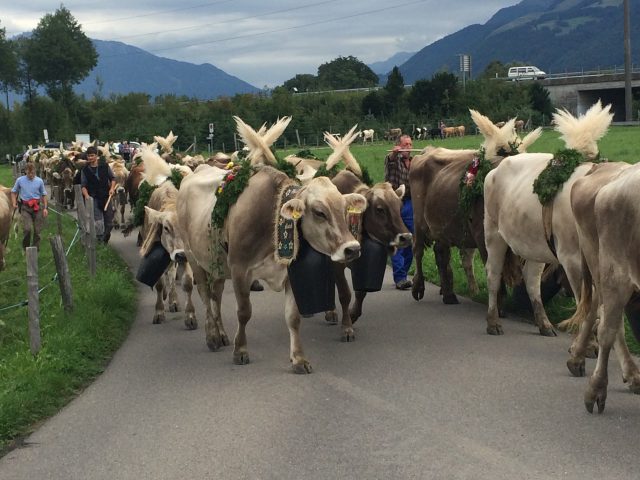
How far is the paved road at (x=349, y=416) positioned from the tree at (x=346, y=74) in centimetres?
11647

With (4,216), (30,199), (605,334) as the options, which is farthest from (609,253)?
(30,199)

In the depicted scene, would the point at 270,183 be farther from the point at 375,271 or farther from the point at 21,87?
the point at 21,87

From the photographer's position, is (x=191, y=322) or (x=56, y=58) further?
(x=56, y=58)

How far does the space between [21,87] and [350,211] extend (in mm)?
114349

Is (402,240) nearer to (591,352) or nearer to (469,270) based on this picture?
(591,352)

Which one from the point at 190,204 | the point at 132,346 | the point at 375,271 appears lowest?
the point at 132,346

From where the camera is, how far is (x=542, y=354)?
873cm

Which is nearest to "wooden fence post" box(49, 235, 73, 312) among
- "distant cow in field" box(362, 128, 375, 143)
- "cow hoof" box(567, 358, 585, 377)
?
"cow hoof" box(567, 358, 585, 377)

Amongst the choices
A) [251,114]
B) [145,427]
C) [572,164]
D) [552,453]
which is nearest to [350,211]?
[572,164]

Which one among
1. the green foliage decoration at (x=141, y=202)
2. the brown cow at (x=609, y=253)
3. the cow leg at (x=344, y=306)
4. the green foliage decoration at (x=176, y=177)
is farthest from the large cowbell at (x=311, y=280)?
the green foliage decoration at (x=141, y=202)

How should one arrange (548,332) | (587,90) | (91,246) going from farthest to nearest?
(587,90), (91,246), (548,332)

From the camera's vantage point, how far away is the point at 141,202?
13.2 m

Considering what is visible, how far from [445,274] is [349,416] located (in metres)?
5.24

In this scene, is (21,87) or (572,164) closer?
(572,164)
